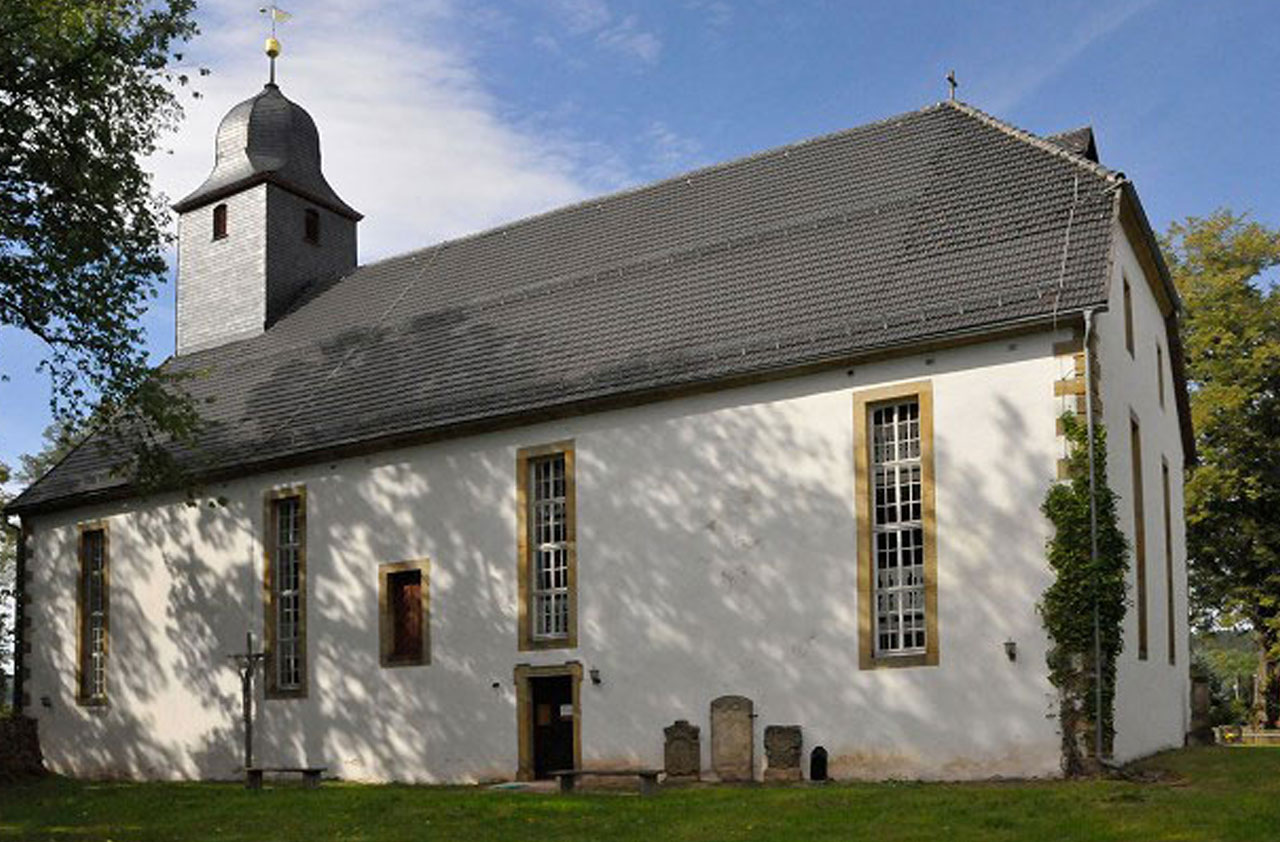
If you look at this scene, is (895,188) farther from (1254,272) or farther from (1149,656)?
(1254,272)

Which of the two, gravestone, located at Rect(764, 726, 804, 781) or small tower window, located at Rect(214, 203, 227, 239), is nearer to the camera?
gravestone, located at Rect(764, 726, 804, 781)

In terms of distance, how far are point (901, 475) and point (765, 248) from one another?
513 centimetres

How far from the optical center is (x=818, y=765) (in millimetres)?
18953

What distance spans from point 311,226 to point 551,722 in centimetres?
1532

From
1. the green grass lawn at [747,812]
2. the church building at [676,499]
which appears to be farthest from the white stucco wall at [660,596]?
the green grass lawn at [747,812]

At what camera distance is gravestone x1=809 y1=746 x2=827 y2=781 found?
745 inches

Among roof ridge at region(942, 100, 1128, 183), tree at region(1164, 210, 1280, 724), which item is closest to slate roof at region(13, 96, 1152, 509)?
roof ridge at region(942, 100, 1128, 183)

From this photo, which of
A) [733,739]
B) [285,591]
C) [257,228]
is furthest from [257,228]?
[733,739]

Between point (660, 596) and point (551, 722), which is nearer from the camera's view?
point (660, 596)

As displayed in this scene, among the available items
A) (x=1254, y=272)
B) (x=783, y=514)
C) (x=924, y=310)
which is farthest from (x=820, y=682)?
(x=1254, y=272)

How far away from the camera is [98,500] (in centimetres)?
2941

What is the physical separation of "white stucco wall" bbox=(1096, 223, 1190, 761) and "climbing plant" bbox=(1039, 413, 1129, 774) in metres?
1.04

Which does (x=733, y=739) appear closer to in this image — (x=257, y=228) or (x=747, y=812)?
(x=747, y=812)

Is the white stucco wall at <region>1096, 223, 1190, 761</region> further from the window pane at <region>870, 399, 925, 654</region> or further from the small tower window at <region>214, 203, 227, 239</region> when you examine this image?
the small tower window at <region>214, 203, 227, 239</region>
